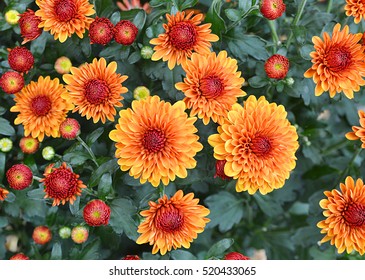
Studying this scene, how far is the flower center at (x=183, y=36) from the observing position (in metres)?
1.39

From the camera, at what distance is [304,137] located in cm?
181

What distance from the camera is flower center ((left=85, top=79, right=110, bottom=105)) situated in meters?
1.37

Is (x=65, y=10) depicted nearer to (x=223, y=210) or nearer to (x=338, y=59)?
(x=338, y=59)

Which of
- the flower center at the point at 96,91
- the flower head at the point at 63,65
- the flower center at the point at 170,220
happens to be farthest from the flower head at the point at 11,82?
the flower center at the point at 170,220

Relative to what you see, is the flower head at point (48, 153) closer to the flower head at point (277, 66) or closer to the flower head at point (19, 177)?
the flower head at point (19, 177)

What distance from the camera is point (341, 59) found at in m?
1.41

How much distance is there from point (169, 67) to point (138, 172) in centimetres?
33

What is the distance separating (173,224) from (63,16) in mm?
671

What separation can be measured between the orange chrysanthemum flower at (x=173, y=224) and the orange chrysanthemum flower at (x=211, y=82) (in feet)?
0.78

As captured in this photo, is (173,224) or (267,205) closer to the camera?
(173,224)

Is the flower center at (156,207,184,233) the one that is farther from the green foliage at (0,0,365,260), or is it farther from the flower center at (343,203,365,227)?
the flower center at (343,203,365,227)

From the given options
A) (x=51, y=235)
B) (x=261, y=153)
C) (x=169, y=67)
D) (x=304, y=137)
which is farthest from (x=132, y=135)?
(x=304, y=137)

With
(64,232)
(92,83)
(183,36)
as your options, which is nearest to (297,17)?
(183,36)

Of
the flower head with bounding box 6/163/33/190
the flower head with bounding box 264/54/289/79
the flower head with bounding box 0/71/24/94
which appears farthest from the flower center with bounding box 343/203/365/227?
the flower head with bounding box 0/71/24/94
